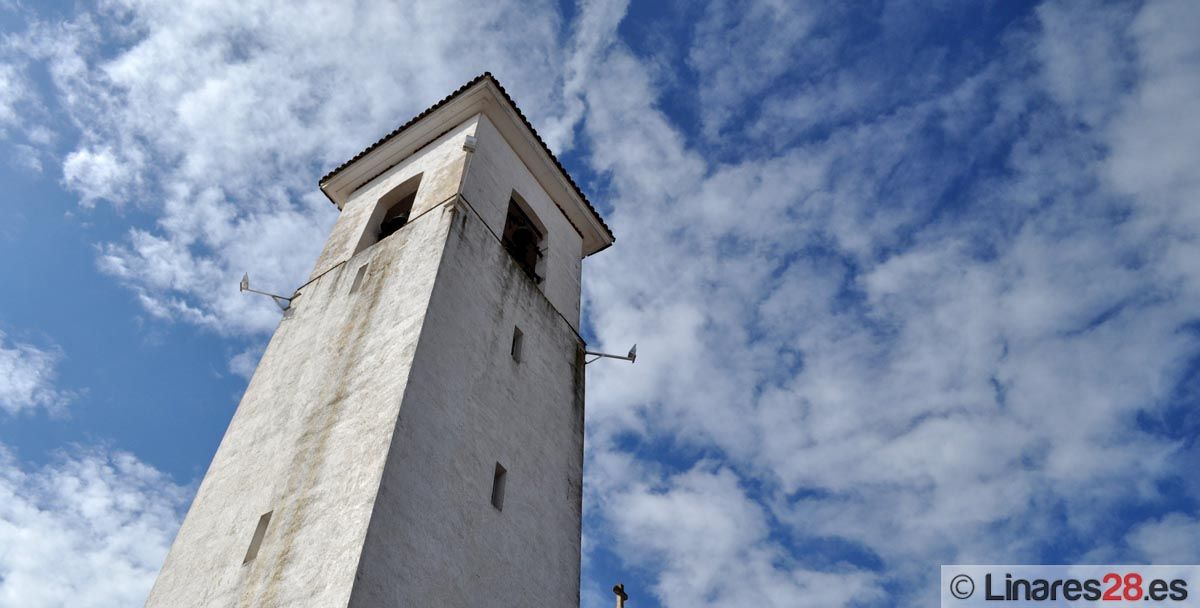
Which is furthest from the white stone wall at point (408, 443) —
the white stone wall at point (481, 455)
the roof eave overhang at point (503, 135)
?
the roof eave overhang at point (503, 135)

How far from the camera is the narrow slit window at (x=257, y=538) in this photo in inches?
382

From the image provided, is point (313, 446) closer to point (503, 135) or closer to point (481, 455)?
point (481, 455)

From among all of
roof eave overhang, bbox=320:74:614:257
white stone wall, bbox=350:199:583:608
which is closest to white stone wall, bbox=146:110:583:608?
white stone wall, bbox=350:199:583:608

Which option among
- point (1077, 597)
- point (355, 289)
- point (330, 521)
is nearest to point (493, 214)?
point (355, 289)

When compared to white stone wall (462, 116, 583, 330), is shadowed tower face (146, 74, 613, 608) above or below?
below

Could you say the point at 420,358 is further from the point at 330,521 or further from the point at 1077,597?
the point at 1077,597

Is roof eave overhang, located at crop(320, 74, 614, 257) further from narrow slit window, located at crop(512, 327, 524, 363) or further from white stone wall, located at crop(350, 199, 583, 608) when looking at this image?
narrow slit window, located at crop(512, 327, 524, 363)

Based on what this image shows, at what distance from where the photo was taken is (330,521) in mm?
9125

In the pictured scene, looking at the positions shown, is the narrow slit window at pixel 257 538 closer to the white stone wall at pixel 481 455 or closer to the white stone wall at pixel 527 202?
the white stone wall at pixel 481 455

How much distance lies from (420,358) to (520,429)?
2.02 metres

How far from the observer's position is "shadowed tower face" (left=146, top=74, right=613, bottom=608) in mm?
9156

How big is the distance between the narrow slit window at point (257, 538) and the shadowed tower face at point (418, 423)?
3 centimetres

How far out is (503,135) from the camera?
16.7m

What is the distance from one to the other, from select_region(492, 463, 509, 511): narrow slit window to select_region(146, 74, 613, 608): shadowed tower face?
0.07 feet
